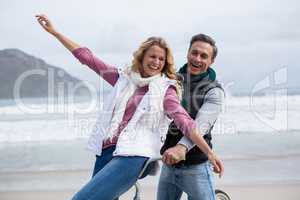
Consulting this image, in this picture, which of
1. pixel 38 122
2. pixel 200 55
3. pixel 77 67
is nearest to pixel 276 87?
A: pixel 77 67

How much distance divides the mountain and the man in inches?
299

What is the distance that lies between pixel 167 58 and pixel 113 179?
0.44m

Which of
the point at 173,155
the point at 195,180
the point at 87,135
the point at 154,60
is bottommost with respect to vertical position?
the point at 87,135

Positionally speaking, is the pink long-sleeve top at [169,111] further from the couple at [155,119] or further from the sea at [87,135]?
the sea at [87,135]

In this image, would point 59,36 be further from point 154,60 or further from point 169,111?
point 169,111

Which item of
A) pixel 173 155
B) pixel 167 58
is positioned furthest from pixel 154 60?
pixel 173 155

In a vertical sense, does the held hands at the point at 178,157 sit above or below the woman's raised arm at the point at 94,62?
below

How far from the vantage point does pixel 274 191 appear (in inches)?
151

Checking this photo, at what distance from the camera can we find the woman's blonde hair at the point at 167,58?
5.83 ft

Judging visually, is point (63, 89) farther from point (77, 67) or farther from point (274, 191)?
point (274, 191)

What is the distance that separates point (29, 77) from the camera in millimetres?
10586

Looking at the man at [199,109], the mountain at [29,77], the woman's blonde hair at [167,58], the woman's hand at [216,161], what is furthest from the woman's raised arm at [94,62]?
the mountain at [29,77]

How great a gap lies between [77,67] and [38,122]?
59.9 inches

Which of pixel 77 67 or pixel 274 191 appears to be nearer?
pixel 274 191
